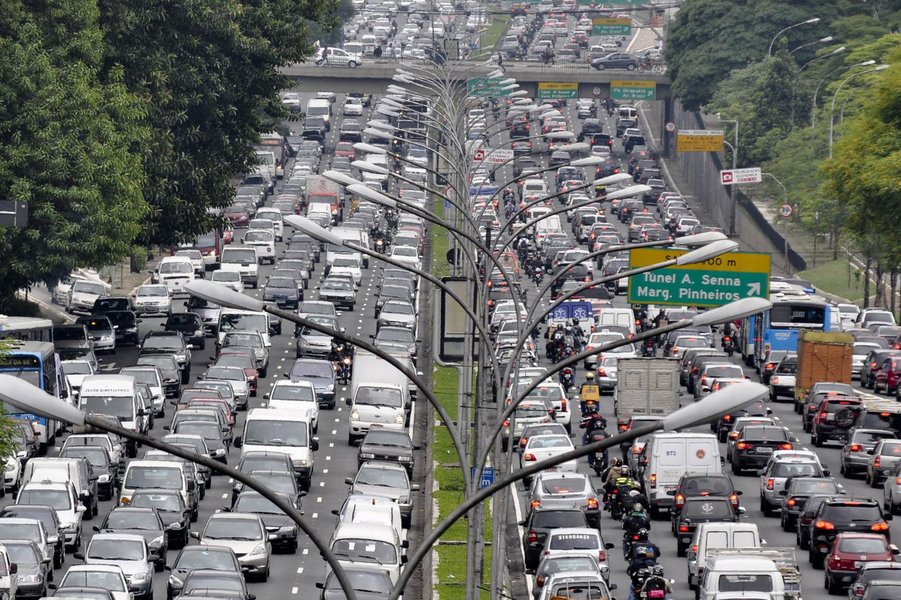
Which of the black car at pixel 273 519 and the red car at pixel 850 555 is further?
the black car at pixel 273 519

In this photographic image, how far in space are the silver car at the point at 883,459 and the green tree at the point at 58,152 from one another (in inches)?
1010

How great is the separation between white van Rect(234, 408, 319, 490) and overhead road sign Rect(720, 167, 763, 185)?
191 ft

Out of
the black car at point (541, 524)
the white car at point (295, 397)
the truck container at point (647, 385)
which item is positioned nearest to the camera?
the black car at point (541, 524)

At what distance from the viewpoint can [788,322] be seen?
72.1m

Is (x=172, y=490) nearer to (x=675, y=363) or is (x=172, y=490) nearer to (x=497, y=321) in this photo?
(x=675, y=363)

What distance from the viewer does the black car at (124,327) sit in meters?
75.6

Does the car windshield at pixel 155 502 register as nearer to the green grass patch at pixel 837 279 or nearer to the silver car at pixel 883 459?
→ the silver car at pixel 883 459

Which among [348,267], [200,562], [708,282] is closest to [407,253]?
[348,267]

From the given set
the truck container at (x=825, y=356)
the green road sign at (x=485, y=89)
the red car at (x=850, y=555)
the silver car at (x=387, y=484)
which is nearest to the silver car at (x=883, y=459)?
the red car at (x=850, y=555)

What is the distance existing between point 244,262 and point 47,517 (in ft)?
165

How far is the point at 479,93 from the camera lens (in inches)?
2970

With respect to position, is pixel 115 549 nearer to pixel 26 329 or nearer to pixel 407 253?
pixel 26 329

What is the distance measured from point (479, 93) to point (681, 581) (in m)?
34.9

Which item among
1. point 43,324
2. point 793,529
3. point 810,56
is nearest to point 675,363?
point 793,529
